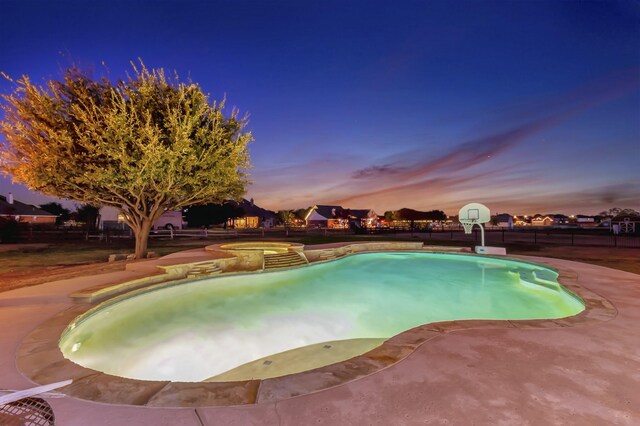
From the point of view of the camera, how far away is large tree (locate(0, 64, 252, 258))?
9.50 metres

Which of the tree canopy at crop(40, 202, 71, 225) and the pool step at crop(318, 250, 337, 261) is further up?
the tree canopy at crop(40, 202, 71, 225)

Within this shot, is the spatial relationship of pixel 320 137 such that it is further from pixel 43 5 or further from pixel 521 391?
pixel 521 391

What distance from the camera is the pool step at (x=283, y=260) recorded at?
11.0 metres

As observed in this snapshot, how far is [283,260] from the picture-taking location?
11.5 metres

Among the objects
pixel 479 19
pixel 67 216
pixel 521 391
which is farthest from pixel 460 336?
pixel 67 216

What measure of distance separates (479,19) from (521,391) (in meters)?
16.3

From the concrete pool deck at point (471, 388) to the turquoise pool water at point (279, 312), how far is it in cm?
173

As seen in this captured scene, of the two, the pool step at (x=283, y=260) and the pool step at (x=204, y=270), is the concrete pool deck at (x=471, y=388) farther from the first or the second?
the pool step at (x=283, y=260)

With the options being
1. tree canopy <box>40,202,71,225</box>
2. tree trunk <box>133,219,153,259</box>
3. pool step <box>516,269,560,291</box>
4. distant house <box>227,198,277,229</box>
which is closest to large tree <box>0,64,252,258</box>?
tree trunk <box>133,219,153,259</box>

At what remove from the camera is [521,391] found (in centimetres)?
257

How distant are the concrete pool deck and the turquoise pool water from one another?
1.73 meters

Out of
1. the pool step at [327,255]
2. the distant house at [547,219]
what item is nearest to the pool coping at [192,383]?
the pool step at [327,255]

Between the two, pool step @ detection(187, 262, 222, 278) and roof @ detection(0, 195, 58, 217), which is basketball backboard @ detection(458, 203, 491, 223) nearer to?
pool step @ detection(187, 262, 222, 278)

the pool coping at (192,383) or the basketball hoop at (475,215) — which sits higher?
the basketball hoop at (475,215)
